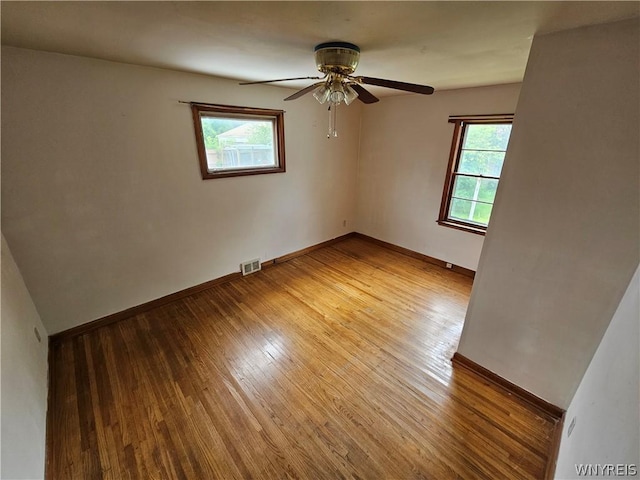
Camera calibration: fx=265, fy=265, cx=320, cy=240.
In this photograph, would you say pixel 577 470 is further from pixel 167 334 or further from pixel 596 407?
pixel 167 334

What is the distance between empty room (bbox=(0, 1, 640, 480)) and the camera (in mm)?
1251

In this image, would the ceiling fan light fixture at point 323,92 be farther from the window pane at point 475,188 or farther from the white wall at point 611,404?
the window pane at point 475,188

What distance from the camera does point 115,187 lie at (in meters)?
2.27

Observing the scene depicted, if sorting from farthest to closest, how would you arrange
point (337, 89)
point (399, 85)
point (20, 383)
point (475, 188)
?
point (475, 188) → point (337, 89) → point (399, 85) → point (20, 383)

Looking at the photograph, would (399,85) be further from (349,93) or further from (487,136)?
(487,136)

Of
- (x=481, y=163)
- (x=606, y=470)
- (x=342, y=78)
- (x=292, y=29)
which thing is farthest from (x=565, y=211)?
(x=481, y=163)

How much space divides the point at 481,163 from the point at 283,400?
3204 mm

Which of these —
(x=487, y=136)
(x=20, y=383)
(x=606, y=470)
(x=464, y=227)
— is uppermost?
(x=487, y=136)

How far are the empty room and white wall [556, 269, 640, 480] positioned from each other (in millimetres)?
14

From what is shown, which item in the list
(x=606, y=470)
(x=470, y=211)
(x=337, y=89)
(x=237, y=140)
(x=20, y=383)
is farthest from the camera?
(x=470, y=211)

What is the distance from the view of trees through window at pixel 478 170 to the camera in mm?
2971

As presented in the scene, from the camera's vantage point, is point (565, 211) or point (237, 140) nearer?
point (565, 211)

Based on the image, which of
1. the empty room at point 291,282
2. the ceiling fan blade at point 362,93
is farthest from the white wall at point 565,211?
the ceiling fan blade at point 362,93

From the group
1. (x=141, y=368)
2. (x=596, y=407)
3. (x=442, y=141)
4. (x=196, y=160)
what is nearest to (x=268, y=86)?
(x=196, y=160)
